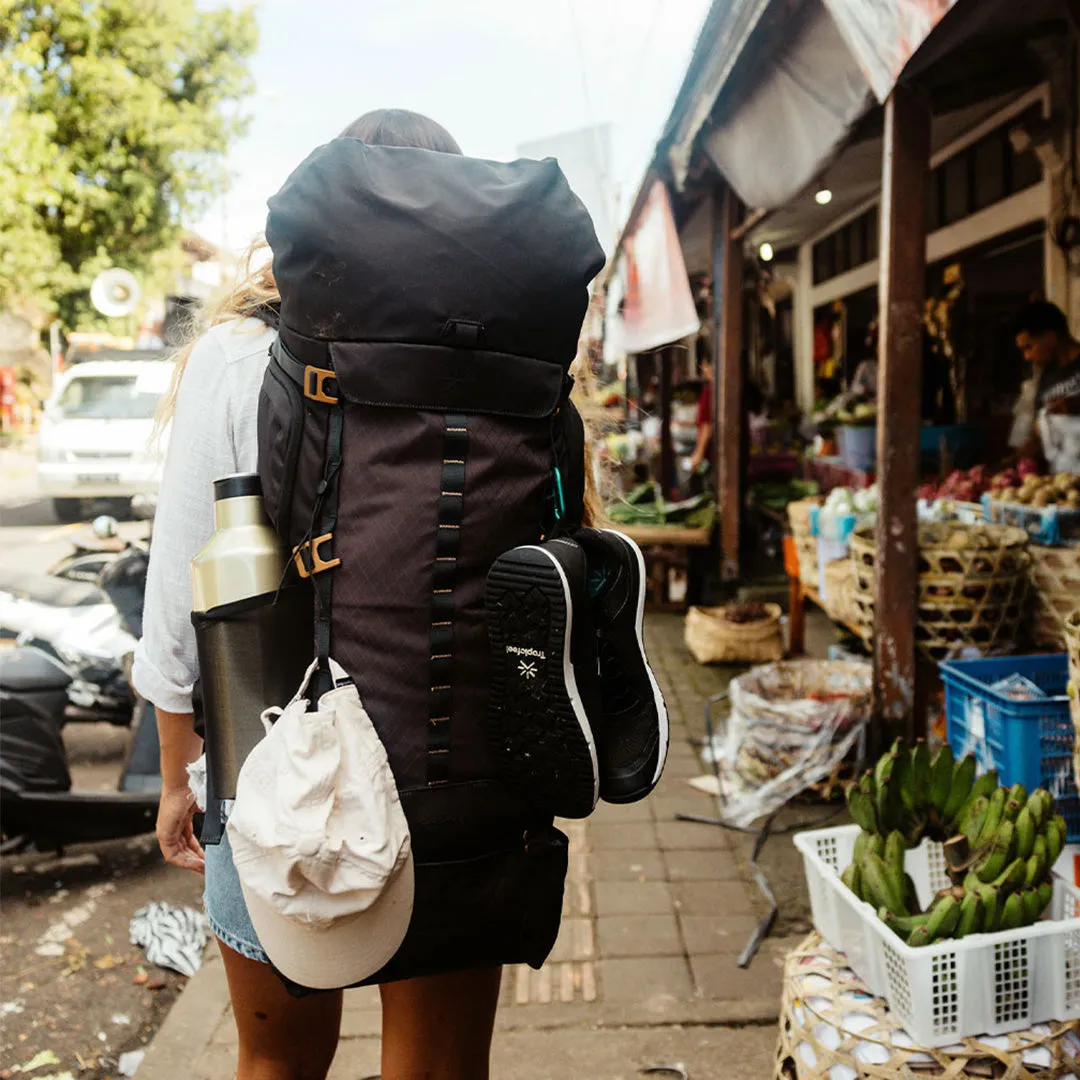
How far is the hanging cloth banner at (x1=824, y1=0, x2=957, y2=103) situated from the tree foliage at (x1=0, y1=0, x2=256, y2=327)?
20022 mm

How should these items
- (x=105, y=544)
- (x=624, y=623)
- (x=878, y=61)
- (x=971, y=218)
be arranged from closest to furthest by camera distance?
(x=624, y=623), (x=878, y=61), (x=105, y=544), (x=971, y=218)

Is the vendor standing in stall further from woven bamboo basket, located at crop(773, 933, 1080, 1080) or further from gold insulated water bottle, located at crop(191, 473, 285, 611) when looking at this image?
gold insulated water bottle, located at crop(191, 473, 285, 611)

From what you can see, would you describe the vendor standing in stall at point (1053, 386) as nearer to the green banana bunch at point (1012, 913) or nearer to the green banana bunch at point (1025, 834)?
the green banana bunch at point (1025, 834)

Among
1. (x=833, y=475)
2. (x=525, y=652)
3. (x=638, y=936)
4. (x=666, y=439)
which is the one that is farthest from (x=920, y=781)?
(x=666, y=439)

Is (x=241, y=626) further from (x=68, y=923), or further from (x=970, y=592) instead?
(x=970, y=592)

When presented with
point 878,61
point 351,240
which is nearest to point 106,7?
point 878,61

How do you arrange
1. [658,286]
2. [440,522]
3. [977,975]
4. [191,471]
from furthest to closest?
[658,286]
[977,975]
[191,471]
[440,522]

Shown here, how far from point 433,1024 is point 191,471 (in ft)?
3.01

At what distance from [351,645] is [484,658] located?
0.18 metres

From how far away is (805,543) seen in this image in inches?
226

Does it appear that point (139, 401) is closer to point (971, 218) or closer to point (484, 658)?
point (971, 218)

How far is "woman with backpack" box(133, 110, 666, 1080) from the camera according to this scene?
1.36 meters

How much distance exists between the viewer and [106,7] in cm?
2073

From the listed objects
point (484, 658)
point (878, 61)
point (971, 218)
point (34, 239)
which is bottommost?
point (484, 658)
